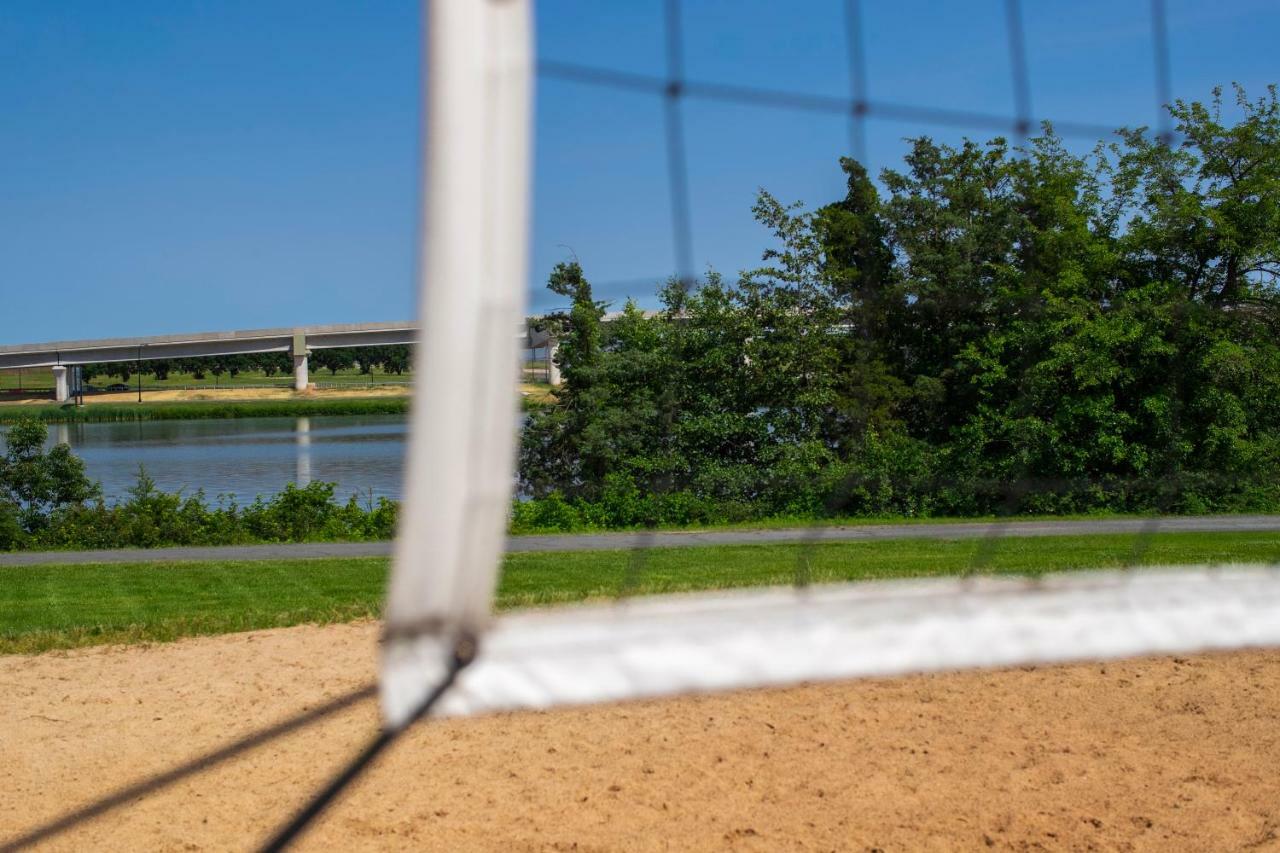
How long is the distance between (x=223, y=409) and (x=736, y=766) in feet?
108

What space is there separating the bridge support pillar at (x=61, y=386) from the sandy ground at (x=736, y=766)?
28.6 meters

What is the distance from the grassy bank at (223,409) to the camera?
3209cm

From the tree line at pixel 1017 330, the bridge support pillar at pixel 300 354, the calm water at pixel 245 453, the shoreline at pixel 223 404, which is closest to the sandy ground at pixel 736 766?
the tree line at pixel 1017 330

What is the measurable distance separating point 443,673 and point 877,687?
3.65 metres

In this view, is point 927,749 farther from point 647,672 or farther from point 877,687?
point 647,672

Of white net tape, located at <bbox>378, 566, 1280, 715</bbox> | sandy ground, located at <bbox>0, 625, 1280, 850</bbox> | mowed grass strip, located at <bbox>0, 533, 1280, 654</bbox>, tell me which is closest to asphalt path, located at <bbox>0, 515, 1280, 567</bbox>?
mowed grass strip, located at <bbox>0, 533, 1280, 654</bbox>

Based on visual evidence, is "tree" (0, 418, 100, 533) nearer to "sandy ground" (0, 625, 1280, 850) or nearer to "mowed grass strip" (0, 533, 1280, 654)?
"mowed grass strip" (0, 533, 1280, 654)

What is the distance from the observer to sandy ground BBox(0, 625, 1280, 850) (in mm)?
3783

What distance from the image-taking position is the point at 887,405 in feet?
14.2

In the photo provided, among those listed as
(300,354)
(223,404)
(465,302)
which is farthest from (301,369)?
(465,302)

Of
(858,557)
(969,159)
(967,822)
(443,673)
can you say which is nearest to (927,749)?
(967,822)

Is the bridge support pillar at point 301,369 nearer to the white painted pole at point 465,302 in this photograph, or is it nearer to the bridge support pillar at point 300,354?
the bridge support pillar at point 300,354

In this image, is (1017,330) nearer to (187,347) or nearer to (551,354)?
(551,354)

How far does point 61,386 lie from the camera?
32.4 meters
